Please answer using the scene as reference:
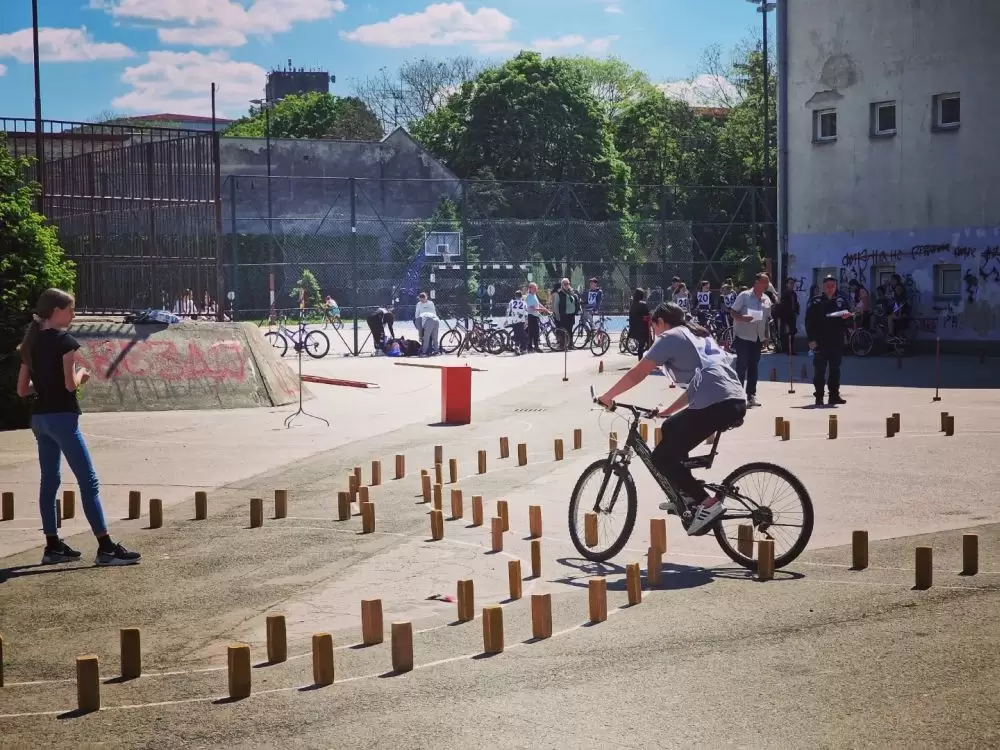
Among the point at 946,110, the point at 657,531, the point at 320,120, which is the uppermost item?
the point at 320,120

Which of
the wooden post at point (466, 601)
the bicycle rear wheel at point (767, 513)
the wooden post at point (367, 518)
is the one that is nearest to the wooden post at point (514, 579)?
the wooden post at point (466, 601)

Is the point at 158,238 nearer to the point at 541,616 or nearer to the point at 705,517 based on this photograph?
the point at 705,517

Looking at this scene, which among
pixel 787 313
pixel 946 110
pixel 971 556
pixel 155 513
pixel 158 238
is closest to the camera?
pixel 971 556

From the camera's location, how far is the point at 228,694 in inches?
238

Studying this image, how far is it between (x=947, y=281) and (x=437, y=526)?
81.5 feet

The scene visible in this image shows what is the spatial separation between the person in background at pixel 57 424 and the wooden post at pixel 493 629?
3.57 metres

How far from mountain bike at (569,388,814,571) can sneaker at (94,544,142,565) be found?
296 centimetres

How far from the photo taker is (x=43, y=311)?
945 cm

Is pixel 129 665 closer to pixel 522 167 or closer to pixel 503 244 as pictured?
pixel 503 244

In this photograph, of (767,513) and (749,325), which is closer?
(767,513)

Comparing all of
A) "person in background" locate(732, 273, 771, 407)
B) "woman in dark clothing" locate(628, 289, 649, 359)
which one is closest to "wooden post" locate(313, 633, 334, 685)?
"person in background" locate(732, 273, 771, 407)

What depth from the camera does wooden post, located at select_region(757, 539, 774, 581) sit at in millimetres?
8250

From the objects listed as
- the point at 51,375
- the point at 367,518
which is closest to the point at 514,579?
the point at 367,518

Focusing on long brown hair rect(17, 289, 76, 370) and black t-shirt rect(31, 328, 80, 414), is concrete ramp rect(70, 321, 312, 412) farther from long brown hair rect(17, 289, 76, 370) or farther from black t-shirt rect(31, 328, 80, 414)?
black t-shirt rect(31, 328, 80, 414)
